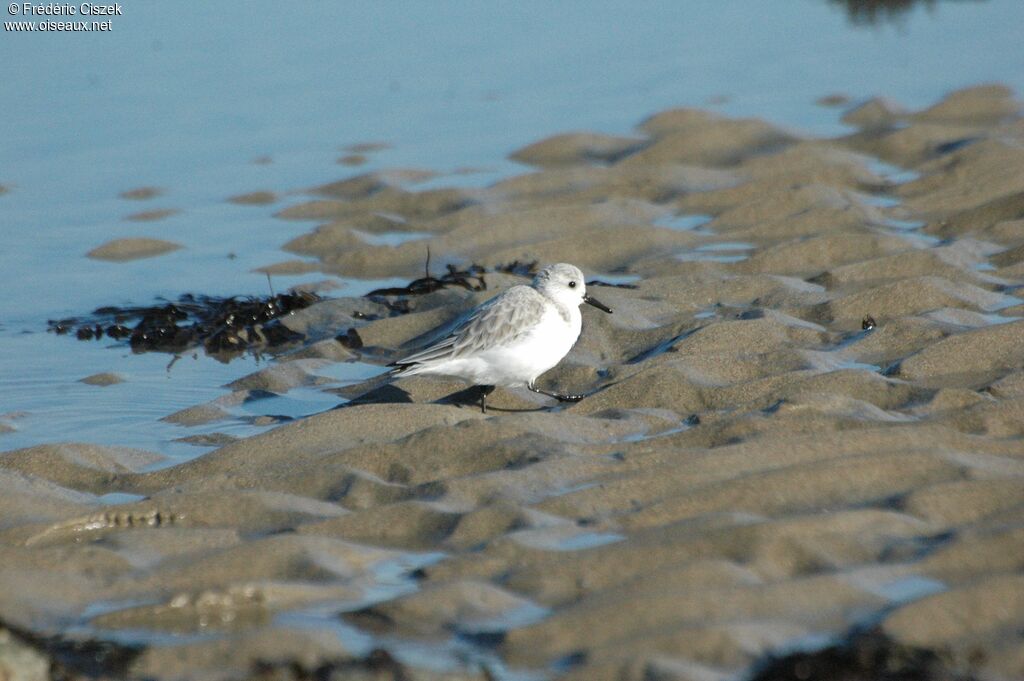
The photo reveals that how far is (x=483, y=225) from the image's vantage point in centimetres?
905

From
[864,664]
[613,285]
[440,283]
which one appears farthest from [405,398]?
[864,664]

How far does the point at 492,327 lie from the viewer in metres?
6.28

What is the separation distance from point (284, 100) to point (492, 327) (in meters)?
6.82

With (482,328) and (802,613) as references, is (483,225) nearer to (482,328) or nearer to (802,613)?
(482,328)

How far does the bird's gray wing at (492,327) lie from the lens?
20.3 ft

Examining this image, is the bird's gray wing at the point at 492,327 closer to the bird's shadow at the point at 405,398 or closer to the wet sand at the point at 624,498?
the bird's shadow at the point at 405,398

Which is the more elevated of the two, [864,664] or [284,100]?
[284,100]

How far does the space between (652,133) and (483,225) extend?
248cm

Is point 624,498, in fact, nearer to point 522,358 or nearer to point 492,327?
point 522,358

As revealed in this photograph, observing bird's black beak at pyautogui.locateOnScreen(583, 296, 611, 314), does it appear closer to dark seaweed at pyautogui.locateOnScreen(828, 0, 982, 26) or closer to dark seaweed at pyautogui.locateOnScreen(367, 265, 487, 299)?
dark seaweed at pyautogui.locateOnScreen(367, 265, 487, 299)

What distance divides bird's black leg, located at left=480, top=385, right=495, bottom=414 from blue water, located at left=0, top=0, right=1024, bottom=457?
145 cm

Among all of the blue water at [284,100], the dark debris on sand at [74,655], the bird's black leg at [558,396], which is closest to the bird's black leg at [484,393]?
the bird's black leg at [558,396]

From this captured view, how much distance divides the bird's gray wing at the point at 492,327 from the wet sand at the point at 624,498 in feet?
1.26

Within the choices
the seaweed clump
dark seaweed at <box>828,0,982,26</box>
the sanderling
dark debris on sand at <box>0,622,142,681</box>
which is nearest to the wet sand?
dark debris on sand at <box>0,622,142,681</box>
